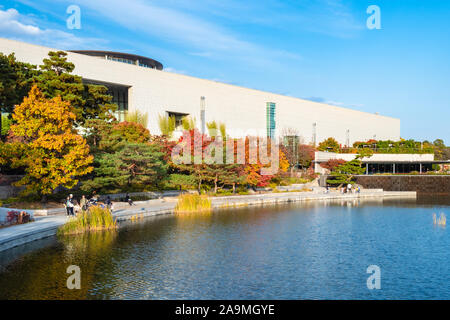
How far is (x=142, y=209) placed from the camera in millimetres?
26469

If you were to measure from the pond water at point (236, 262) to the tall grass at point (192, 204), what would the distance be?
3950 mm

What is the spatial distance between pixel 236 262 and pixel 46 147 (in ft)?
44.8

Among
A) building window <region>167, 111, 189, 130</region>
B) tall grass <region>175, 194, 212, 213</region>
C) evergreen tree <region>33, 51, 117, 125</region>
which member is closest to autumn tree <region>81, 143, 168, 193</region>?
tall grass <region>175, 194, 212, 213</region>

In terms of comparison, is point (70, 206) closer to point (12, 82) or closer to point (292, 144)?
point (12, 82)

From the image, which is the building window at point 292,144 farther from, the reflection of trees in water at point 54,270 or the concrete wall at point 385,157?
the reflection of trees in water at point 54,270

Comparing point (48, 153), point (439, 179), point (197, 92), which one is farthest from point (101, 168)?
point (439, 179)

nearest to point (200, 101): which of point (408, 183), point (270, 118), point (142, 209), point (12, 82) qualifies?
point (270, 118)

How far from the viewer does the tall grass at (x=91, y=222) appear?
19547mm

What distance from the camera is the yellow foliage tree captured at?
898 inches

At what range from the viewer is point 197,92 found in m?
62.4

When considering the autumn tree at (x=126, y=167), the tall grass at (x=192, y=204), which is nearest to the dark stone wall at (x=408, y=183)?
the tall grass at (x=192, y=204)

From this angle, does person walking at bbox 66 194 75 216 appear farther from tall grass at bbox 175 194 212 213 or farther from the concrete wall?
the concrete wall
